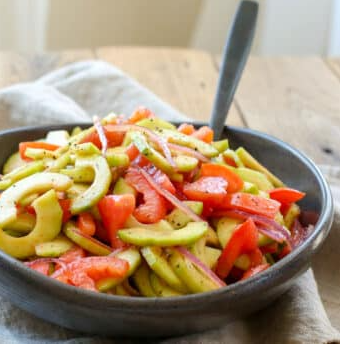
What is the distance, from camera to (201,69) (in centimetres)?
254

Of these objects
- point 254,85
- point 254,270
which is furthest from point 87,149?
point 254,85

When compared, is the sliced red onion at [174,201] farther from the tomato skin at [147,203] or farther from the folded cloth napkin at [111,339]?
the folded cloth napkin at [111,339]

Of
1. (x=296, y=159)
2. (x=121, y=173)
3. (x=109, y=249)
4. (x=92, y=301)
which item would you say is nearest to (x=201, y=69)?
(x=296, y=159)

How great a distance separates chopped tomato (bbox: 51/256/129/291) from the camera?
1.09m

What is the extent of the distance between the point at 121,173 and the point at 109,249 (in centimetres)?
18

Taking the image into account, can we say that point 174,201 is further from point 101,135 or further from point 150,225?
point 101,135

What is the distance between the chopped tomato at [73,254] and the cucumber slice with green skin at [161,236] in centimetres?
7

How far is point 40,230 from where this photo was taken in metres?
1.18

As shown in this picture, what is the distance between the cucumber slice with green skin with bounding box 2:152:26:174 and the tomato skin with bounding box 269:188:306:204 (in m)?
0.54

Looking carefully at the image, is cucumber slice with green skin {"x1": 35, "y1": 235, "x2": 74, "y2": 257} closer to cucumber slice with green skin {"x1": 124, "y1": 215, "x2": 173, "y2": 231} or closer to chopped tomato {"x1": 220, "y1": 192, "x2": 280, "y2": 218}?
cucumber slice with green skin {"x1": 124, "y1": 215, "x2": 173, "y2": 231}

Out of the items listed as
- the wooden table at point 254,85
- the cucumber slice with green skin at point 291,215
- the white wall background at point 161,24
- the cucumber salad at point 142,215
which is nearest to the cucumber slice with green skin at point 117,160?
the cucumber salad at point 142,215

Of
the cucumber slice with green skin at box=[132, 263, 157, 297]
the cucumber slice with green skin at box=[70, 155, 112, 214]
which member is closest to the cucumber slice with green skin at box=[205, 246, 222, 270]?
the cucumber slice with green skin at box=[132, 263, 157, 297]

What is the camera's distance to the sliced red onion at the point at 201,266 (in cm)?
114

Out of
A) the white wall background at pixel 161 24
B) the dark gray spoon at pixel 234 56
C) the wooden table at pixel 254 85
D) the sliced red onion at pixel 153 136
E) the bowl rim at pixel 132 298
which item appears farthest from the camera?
the white wall background at pixel 161 24
